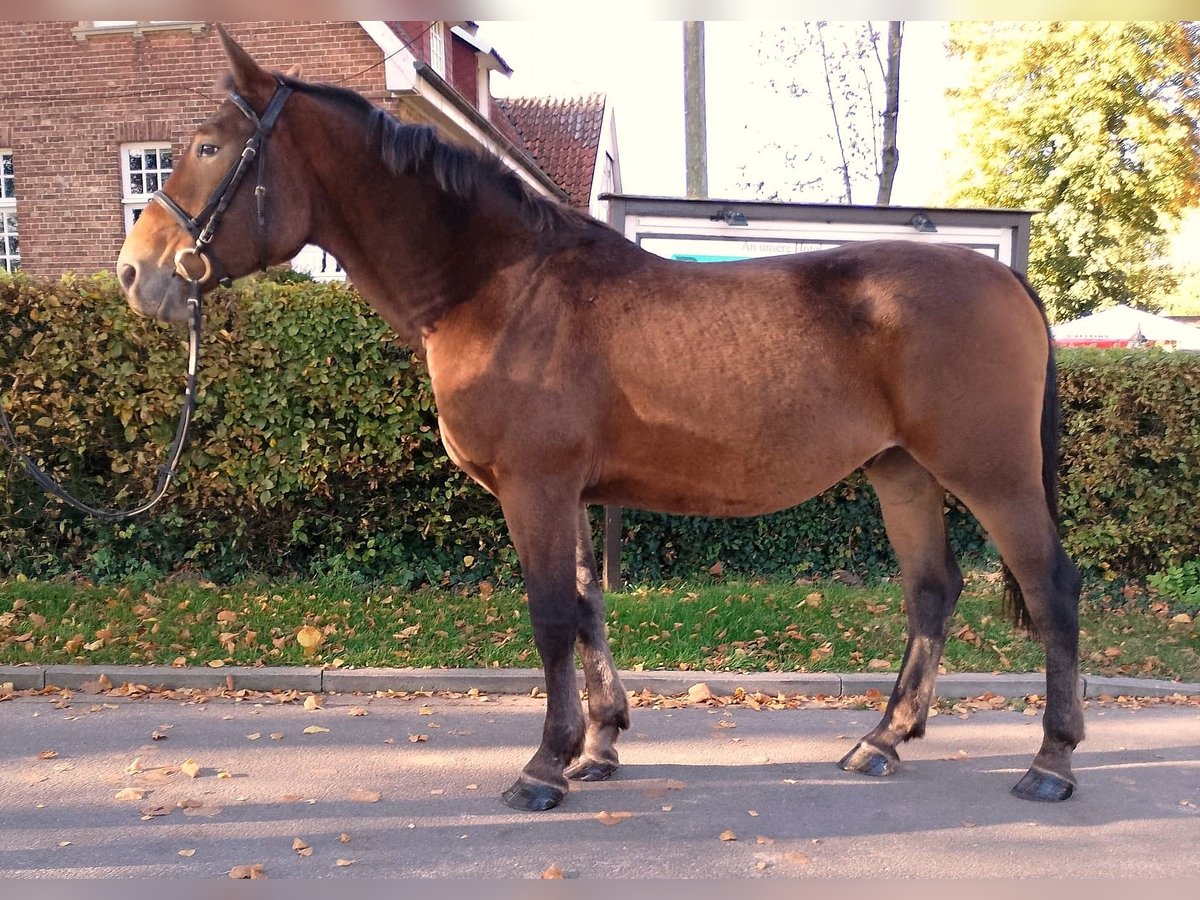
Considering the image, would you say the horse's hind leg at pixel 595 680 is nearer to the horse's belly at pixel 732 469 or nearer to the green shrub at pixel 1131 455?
the horse's belly at pixel 732 469

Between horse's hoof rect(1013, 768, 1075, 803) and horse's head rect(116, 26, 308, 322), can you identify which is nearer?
horse's head rect(116, 26, 308, 322)

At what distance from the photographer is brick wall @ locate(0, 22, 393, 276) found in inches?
483

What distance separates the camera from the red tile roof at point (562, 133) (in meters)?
21.0

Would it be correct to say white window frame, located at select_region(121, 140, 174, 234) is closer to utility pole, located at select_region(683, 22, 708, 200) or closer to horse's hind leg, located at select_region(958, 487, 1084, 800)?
utility pole, located at select_region(683, 22, 708, 200)

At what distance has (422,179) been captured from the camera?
10.8ft

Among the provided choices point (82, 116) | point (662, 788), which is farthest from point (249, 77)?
point (82, 116)

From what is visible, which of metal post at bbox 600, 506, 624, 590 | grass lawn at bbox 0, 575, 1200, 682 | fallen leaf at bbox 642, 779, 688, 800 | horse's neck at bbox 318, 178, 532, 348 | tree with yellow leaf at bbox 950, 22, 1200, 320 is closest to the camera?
horse's neck at bbox 318, 178, 532, 348

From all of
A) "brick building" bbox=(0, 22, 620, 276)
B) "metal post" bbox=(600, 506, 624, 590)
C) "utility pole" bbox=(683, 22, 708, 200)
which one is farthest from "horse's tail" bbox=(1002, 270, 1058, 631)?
"brick building" bbox=(0, 22, 620, 276)

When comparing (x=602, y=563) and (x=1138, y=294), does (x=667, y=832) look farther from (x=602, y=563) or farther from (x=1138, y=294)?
(x=1138, y=294)

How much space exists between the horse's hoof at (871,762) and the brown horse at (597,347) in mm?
549

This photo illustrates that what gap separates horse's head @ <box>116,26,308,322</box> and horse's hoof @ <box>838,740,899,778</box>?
3.19 m

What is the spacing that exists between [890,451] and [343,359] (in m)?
4.14

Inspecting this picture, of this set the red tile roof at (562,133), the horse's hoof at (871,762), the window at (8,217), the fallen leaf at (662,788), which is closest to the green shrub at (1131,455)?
the horse's hoof at (871,762)

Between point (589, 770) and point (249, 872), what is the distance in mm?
1349
